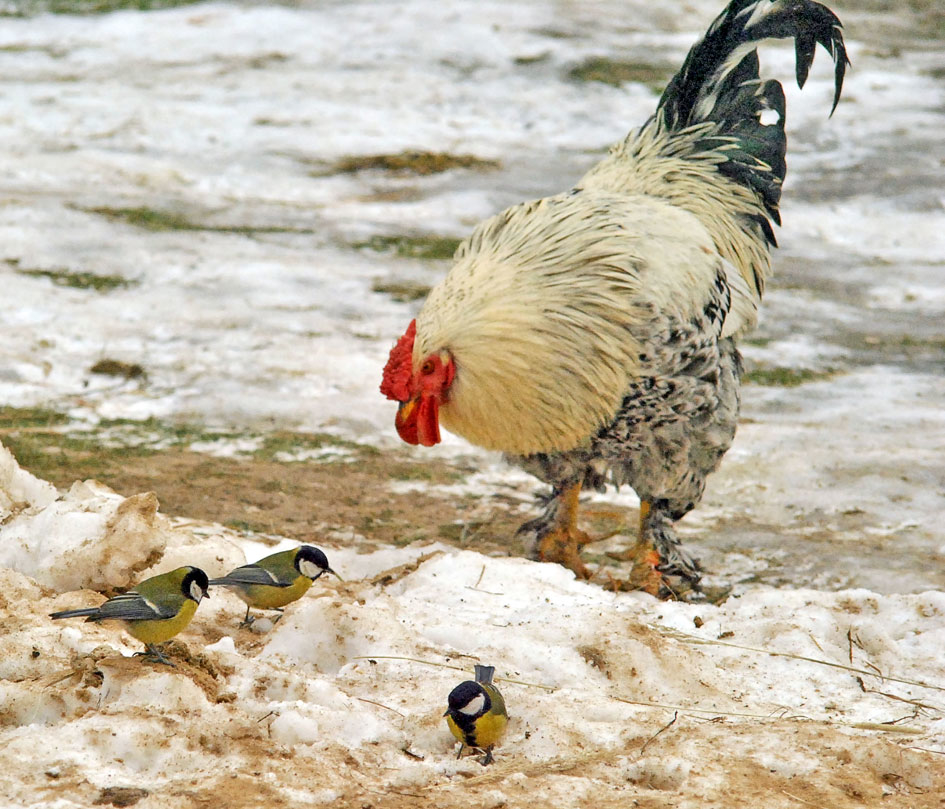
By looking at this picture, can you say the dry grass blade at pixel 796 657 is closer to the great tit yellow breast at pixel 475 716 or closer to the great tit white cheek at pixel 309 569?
the great tit yellow breast at pixel 475 716

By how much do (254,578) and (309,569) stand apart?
7.5 inches

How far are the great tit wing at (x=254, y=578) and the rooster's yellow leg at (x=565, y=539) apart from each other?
158 centimetres

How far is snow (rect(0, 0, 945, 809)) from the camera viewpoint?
3072 mm

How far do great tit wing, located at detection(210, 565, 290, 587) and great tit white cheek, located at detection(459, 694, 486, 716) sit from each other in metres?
0.90

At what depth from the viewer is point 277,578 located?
365cm

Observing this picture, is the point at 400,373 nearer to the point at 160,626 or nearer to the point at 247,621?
the point at 247,621

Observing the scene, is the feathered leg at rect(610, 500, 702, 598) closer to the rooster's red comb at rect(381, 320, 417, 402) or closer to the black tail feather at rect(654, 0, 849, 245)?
the rooster's red comb at rect(381, 320, 417, 402)

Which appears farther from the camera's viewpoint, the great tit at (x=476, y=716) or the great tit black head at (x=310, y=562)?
the great tit black head at (x=310, y=562)

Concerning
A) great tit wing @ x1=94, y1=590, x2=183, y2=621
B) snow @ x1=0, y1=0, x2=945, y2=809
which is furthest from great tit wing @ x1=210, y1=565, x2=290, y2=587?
great tit wing @ x1=94, y1=590, x2=183, y2=621

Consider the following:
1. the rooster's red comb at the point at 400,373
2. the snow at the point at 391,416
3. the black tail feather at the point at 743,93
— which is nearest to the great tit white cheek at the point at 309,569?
the snow at the point at 391,416

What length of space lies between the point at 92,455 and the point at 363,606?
7.70ft

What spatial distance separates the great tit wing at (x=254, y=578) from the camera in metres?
3.62

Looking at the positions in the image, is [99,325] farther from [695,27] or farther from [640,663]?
[695,27]

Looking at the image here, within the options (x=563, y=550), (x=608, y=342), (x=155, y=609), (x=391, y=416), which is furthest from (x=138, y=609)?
(x=391, y=416)
